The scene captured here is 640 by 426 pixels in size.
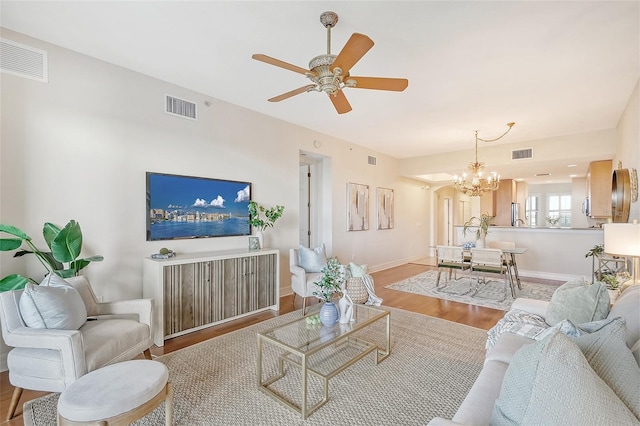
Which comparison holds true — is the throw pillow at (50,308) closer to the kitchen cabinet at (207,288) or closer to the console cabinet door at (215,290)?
the kitchen cabinet at (207,288)

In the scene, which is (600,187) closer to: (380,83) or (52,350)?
(380,83)

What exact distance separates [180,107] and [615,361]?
4.15 meters

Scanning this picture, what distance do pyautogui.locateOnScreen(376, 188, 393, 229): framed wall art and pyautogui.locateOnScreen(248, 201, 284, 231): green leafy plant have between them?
318cm

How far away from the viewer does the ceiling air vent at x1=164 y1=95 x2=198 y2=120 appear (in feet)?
11.4

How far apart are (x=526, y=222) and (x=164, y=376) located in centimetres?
1117

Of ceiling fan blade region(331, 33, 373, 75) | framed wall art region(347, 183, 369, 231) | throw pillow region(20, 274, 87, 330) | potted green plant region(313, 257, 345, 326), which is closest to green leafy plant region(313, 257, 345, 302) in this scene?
potted green plant region(313, 257, 345, 326)

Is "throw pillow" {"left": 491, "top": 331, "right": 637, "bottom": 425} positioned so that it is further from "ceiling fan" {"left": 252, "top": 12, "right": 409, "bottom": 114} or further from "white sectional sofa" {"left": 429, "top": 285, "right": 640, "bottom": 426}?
"ceiling fan" {"left": 252, "top": 12, "right": 409, "bottom": 114}

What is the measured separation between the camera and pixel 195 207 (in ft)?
12.1

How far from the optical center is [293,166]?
4.94 m

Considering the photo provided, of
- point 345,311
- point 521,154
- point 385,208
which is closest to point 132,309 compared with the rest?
point 345,311

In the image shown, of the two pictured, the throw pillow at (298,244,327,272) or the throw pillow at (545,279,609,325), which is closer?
the throw pillow at (545,279,609,325)

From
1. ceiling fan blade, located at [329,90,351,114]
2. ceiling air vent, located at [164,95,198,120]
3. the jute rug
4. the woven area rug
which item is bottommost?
the woven area rug

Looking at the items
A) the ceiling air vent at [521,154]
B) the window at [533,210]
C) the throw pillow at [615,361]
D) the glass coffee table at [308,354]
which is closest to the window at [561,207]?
the window at [533,210]

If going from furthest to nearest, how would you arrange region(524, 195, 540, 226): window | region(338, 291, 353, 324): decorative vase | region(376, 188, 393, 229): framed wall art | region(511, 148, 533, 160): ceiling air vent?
region(524, 195, 540, 226): window
region(376, 188, 393, 229): framed wall art
region(511, 148, 533, 160): ceiling air vent
region(338, 291, 353, 324): decorative vase
